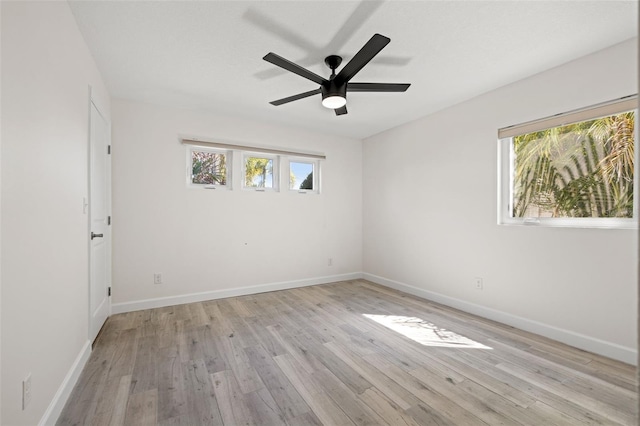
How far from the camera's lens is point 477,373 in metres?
1.90

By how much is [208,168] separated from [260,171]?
2.30ft

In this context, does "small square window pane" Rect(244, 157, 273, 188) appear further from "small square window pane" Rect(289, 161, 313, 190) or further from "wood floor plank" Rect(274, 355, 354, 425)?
→ "wood floor plank" Rect(274, 355, 354, 425)

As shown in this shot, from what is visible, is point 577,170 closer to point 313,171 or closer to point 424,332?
point 424,332

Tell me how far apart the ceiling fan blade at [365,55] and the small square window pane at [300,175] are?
2.23m

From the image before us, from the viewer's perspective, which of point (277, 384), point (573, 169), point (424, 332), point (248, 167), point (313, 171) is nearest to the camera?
point (277, 384)

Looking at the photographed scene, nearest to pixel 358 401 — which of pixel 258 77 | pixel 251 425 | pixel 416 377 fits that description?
pixel 416 377

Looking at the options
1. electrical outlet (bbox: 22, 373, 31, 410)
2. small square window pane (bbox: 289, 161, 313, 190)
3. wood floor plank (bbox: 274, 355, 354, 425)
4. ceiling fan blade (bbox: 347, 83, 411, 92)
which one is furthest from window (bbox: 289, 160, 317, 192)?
electrical outlet (bbox: 22, 373, 31, 410)

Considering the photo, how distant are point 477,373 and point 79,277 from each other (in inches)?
113

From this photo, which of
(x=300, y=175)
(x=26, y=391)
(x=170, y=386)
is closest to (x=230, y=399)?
(x=170, y=386)

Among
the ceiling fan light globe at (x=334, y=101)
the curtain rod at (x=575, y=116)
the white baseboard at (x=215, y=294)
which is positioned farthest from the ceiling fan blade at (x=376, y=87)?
the white baseboard at (x=215, y=294)

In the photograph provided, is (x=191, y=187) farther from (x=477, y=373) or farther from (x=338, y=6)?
(x=477, y=373)

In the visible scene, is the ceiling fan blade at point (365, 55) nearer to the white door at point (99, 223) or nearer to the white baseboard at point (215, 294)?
the white door at point (99, 223)

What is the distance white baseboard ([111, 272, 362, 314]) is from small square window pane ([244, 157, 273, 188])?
4.74 ft

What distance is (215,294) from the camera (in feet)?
11.7
